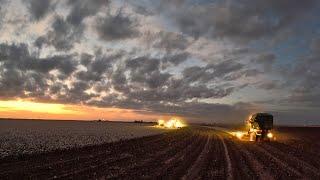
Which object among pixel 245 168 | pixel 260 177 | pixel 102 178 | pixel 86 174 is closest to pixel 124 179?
pixel 102 178

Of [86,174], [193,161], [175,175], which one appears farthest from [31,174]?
[193,161]

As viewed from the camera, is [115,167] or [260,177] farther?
[115,167]

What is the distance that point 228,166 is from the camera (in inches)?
1087

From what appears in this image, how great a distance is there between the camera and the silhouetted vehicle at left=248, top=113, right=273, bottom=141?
206 ft

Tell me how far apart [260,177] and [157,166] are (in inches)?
282

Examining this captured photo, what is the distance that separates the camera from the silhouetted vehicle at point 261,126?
6288 centimetres

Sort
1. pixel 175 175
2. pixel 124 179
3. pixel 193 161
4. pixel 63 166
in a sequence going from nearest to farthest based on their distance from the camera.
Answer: pixel 124 179
pixel 175 175
pixel 63 166
pixel 193 161

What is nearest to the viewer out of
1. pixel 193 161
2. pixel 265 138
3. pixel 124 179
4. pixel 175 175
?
pixel 124 179

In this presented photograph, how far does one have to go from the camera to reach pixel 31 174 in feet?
72.7

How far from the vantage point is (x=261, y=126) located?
62844 millimetres

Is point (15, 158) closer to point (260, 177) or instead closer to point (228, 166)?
point (228, 166)

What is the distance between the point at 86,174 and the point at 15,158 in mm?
10897

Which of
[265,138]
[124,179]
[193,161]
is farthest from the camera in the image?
[265,138]

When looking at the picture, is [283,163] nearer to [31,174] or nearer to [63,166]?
[63,166]
